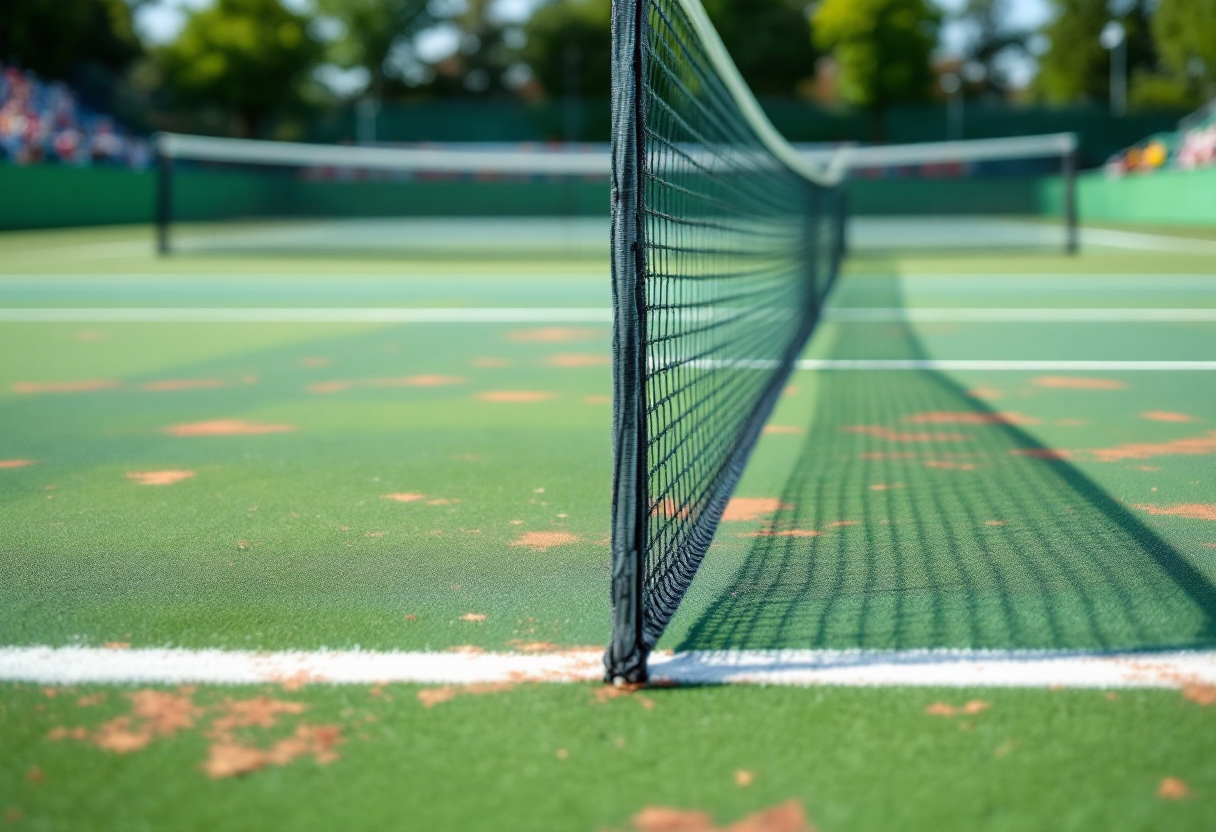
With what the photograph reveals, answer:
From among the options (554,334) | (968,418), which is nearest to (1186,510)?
(968,418)

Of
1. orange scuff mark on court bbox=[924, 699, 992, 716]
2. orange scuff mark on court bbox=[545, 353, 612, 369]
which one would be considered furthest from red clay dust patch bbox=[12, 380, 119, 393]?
orange scuff mark on court bbox=[924, 699, 992, 716]

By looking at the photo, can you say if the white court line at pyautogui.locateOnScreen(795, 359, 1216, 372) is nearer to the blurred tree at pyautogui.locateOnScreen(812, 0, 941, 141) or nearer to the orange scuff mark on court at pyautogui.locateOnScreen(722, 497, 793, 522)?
the orange scuff mark on court at pyautogui.locateOnScreen(722, 497, 793, 522)

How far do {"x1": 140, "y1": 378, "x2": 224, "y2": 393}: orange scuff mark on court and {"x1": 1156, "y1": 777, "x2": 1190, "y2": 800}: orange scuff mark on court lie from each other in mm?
5698

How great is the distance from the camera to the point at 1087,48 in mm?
76250

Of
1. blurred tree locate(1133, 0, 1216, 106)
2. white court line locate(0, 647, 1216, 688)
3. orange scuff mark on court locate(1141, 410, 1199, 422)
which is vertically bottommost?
white court line locate(0, 647, 1216, 688)

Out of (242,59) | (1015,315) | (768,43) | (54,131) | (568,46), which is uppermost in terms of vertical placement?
(768,43)

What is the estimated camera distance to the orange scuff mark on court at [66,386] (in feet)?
21.8

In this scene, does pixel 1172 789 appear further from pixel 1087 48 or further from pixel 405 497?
pixel 1087 48

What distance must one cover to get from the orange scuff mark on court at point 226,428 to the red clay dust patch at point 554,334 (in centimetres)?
342

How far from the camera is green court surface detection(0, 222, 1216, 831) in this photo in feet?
6.55

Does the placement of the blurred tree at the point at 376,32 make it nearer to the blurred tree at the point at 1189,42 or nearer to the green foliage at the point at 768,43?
the green foliage at the point at 768,43

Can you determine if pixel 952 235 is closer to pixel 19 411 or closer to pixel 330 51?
pixel 19 411

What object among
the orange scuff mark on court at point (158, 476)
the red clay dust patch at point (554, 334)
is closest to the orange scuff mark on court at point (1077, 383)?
the red clay dust patch at point (554, 334)

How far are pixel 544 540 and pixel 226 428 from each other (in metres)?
2.47
